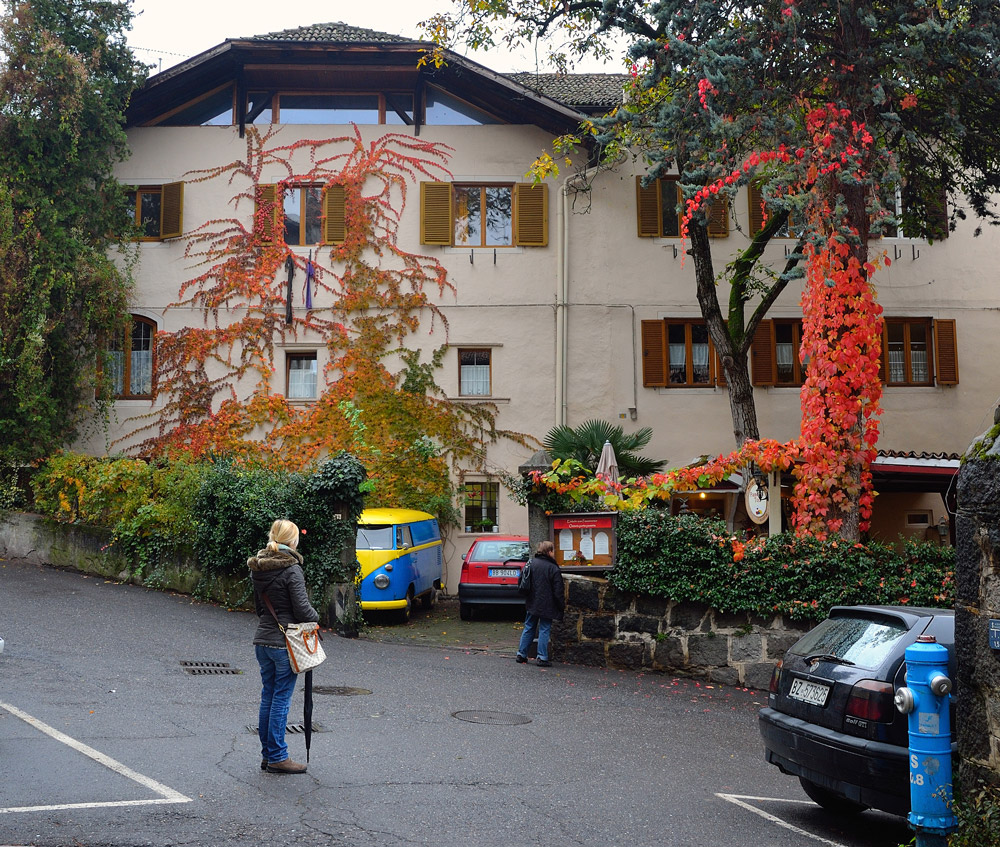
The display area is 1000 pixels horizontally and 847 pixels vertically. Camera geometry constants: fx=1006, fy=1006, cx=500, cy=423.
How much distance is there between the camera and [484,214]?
21.1 metres

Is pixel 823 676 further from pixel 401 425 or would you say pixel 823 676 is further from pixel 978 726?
pixel 401 425

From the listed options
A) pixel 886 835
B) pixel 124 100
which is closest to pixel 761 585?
pixel 886 835

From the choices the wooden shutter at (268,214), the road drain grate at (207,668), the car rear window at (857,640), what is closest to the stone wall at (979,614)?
the car rear window at (857,640)

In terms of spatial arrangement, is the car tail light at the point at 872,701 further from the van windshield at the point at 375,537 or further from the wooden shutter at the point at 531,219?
the wooden shutter at the point at 531,219

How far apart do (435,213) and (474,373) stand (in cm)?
342

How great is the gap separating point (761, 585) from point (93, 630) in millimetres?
8160

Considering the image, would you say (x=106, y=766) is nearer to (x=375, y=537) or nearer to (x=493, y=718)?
(x=493, y=718)

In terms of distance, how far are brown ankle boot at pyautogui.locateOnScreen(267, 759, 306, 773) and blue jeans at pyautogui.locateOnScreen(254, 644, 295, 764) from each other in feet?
0.09

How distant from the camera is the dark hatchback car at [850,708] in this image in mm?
5789

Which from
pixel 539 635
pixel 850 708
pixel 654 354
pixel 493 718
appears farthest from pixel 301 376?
pixel 850 708

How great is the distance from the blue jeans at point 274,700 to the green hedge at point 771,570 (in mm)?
6344

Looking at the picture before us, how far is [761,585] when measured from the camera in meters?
11.9

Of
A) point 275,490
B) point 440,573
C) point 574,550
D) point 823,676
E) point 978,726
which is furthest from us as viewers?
point 440,573

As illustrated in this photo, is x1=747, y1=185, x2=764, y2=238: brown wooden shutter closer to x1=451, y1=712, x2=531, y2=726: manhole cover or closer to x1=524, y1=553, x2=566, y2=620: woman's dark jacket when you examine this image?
x1=524, y1=553, x2=566, y2=620: woman's dark jacket
